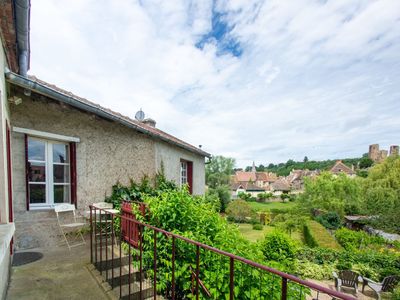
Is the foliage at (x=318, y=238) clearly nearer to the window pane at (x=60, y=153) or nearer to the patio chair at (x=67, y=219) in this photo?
the patio chair at (x=67, y=219)

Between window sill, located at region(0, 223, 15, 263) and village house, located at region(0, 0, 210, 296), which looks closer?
window sill, located at region(0, 223, 15, 263)

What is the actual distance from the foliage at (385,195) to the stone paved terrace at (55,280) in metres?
22.3

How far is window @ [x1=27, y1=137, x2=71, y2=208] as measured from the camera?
4.85 m

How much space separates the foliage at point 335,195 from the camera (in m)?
23.9

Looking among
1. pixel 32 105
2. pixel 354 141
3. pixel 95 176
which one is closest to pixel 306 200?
pixel 95 176

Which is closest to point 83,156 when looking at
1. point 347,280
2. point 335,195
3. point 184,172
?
point 184,172

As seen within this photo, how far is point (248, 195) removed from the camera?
5084cm

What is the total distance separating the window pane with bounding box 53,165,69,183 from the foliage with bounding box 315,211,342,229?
2398cm

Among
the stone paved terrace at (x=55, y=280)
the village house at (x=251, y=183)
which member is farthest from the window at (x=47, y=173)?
the village house at (x=251, y=183)

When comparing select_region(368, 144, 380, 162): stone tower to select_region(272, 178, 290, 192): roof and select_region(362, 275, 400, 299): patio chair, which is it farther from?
select_region(362, 275, 400, 299): patio chair

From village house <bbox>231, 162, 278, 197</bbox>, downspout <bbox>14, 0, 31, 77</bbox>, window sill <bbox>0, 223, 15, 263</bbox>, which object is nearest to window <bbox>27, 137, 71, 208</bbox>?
downspout <bbox>14, 0, 31, 77</bbox>

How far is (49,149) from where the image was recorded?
5113 mm

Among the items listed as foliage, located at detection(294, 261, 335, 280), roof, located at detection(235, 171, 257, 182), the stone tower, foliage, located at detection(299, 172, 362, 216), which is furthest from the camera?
the stone tower

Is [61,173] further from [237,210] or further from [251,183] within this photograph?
[251,183]
